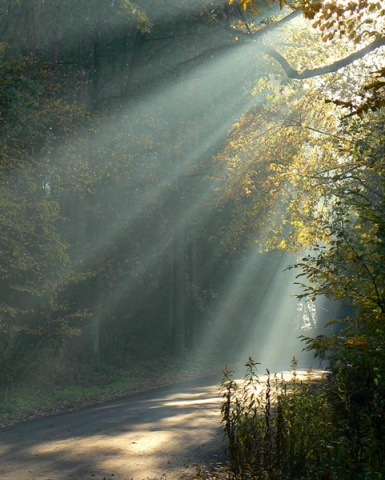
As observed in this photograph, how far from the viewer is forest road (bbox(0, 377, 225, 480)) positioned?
9.73 m

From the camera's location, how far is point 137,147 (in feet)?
87.1

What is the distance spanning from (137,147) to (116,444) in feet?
53.4

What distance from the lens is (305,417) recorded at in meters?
8.33

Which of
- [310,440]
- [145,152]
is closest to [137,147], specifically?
[145,152]

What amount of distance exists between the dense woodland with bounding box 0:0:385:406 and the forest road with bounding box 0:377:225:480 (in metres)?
5.99

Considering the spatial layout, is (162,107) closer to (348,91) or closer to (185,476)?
(348,91)

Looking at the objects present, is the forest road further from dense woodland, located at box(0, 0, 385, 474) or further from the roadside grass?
dense woodland, located at box(0, 0, 385, 474)

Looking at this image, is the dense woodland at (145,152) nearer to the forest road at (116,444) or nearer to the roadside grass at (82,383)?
the roadside grass at (82,383)

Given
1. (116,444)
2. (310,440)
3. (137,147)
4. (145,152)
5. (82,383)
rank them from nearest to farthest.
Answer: (310,440) → (116,444) → (82,383) → (137,147) → (145,152)

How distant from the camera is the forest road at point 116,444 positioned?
9.73 m

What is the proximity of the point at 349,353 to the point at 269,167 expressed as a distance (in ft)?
65.8

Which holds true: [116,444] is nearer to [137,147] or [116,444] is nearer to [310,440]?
[310,440]

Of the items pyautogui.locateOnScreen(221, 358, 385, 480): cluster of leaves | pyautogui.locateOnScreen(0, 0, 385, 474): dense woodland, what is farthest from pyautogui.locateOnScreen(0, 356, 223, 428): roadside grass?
pyautogui.locateOnScreen(221, 358, 385, 480): cluster of leaves

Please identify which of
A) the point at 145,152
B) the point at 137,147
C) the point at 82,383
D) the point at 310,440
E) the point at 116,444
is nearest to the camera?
the point at 310,440
